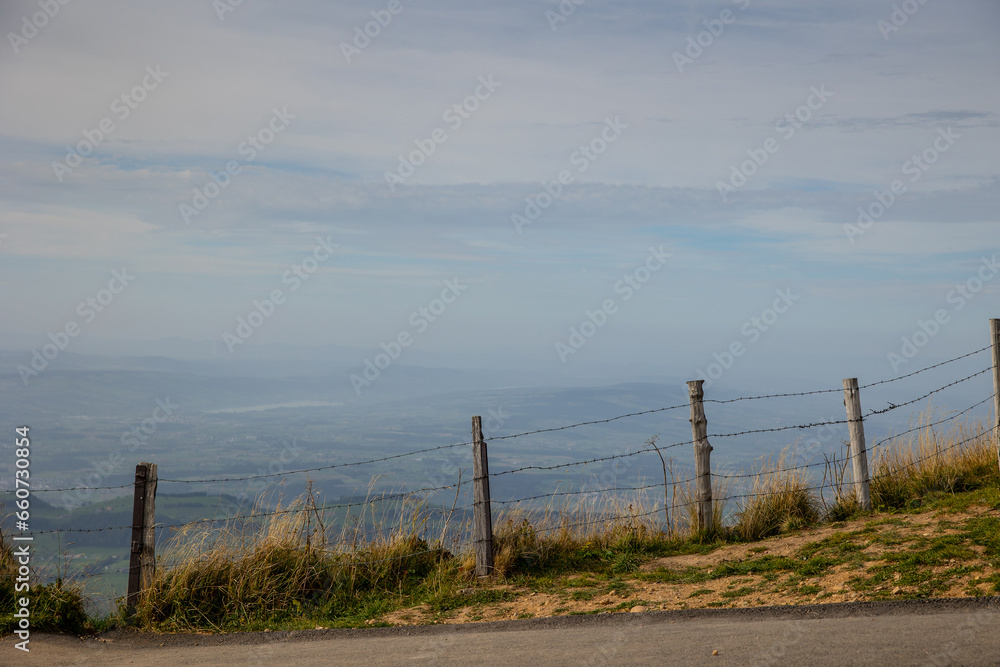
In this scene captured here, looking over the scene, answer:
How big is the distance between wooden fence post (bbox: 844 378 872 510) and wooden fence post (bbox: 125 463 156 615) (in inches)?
330

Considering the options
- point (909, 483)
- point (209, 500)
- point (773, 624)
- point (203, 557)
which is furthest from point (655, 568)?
point (209, 500)

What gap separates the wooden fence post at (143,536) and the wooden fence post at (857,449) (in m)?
8.39

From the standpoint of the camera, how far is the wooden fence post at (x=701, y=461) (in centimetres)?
1002

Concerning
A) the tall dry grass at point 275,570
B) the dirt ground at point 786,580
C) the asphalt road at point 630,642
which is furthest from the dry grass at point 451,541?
the asphalt road at point 630,642

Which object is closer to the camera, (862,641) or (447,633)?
(862,641)

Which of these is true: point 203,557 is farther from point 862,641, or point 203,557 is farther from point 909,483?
point 909,483

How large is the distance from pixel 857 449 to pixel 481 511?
4960 millimetres

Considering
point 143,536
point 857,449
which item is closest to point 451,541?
point 143,536

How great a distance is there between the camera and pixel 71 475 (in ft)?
493

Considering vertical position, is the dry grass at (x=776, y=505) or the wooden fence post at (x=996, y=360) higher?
the wooden fence post at (x=996, y=360)

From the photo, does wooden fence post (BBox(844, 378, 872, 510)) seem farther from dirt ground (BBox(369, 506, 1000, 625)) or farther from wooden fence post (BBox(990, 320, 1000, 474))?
wooden fence post (BBox(990, 320, 1000, 474))

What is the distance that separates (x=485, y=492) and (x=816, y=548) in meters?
3.65

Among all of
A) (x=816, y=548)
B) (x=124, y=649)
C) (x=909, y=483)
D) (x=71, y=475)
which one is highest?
(x=71, y=475)

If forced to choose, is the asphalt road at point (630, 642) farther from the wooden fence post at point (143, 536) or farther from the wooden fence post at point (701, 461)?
the wooden fence post at point (701, 461)
